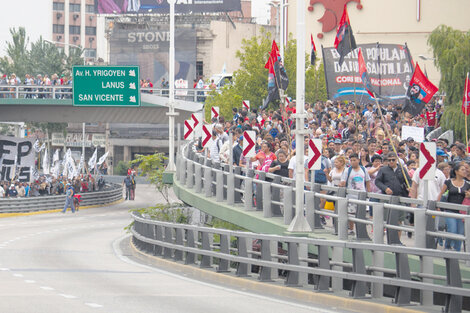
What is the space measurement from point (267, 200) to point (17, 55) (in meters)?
88.5

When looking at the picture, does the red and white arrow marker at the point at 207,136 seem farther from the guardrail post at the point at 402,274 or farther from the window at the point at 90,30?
the window at the point at 90,30

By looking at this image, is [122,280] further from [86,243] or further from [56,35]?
[56,35]

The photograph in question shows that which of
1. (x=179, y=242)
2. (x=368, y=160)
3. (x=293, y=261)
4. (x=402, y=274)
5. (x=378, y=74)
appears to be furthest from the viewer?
(x=378, y=74)

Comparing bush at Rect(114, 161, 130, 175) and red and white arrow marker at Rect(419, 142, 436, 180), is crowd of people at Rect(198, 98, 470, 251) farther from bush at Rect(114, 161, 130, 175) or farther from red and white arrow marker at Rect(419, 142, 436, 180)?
bush at Rect(114, 161, 130, 175)

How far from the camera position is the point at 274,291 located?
1582 centimetres

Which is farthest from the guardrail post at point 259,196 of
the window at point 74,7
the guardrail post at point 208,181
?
the window at point 74,7

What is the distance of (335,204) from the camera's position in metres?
16.5

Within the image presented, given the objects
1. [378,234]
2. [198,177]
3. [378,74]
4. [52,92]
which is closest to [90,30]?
[52,92]

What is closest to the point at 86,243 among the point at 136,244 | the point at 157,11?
the point at 136,244

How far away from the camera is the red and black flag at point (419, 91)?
80.2 feet

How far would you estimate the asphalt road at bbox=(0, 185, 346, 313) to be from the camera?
550 inches

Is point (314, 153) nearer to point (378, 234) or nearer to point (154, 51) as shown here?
point (378, 234)

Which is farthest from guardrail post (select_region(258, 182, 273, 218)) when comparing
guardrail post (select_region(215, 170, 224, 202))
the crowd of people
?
guardrail post (select_region(215, 170, 224, 202))

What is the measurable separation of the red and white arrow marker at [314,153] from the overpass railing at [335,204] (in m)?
0.34
